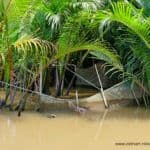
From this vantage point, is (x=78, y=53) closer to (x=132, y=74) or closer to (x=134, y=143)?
(x=132, y=74)

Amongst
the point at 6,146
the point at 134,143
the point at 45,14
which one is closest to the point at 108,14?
the point at 45,14

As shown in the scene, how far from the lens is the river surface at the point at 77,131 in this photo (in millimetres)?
6590

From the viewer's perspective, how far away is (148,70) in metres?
8.45

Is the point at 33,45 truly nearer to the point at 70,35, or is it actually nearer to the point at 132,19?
the point at 70,35

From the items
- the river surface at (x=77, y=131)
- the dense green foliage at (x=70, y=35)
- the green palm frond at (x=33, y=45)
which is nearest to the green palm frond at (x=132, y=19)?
the dense green foliage at (x=70, y=35)

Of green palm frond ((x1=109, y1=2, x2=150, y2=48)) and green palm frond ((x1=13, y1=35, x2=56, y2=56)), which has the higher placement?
green palm frond ((x1=109, y1=2, x2=150, y2=48))

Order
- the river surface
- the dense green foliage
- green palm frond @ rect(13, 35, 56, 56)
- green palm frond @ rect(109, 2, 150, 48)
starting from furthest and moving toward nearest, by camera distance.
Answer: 1. green palm frond @ rect(109, 2, 150, 48)
2. the dense green foliage
3. green palm frond @ rect(13, 35, 56, 56)
4. the river surface

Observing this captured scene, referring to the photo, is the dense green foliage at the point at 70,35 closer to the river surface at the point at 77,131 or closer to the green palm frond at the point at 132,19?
the green palm frond at the point at 132,19

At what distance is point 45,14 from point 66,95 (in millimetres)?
1560

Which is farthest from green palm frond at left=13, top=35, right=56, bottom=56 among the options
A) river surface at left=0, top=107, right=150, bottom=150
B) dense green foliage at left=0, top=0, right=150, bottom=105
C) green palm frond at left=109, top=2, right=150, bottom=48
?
green palm frond at left=109, top=2, right=150, bottom=48

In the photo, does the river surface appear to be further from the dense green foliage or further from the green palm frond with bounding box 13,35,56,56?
the green palm frond with bounding box 13,35,56,56

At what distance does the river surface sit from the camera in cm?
659

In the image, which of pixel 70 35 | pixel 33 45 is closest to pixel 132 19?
pixel 70 35

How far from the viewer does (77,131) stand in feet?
23.9
